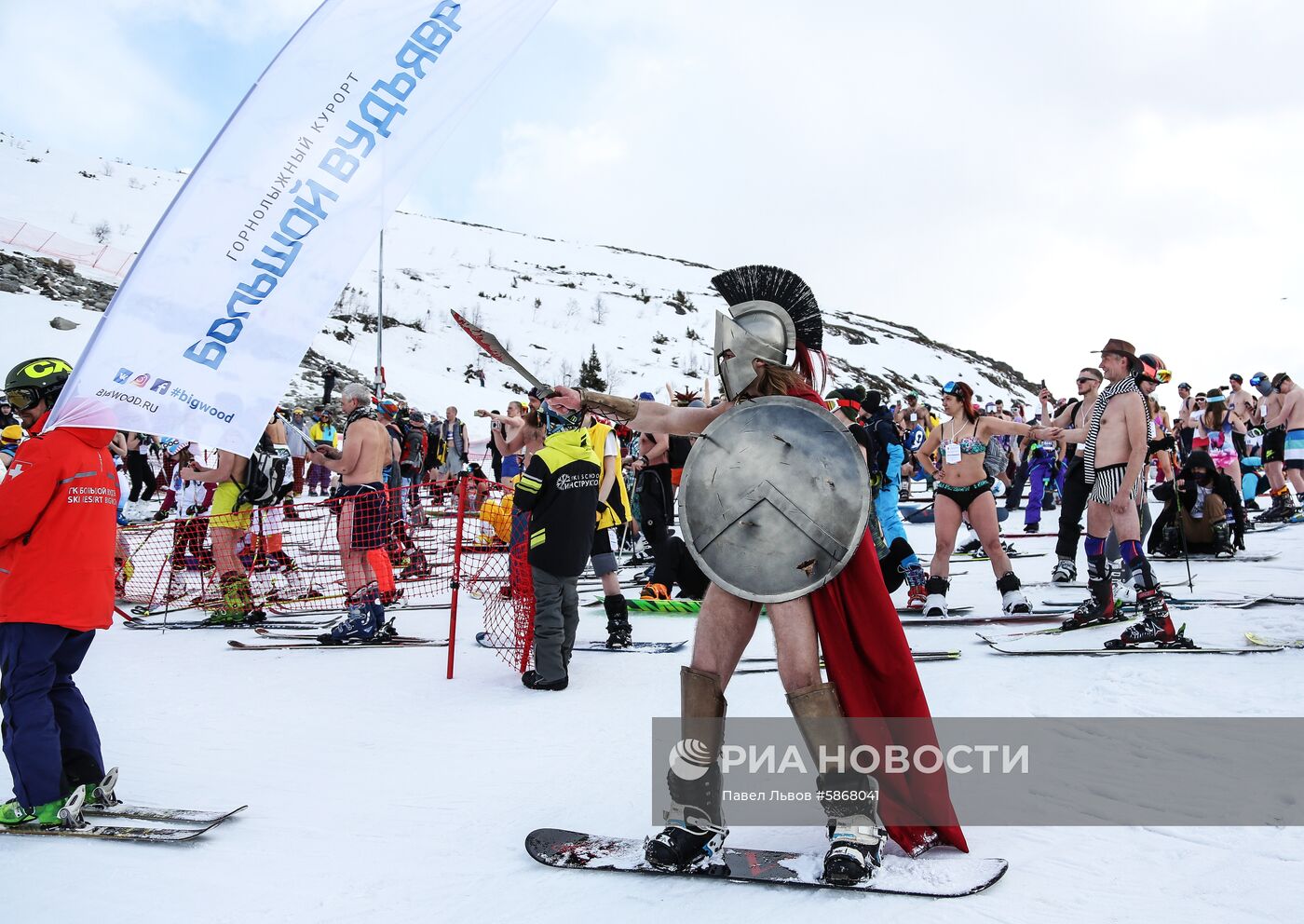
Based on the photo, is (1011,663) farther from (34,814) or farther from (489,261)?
(489,261)

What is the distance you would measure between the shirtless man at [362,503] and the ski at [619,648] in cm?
94

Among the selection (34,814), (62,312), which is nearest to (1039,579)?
(34,814)

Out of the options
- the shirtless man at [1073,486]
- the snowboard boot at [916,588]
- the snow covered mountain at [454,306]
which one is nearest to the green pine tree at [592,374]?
the snow covered mountain at [454,306]

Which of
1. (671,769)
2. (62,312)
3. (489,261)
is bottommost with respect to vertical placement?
(671,769)

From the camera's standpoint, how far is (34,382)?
3457 millimetres

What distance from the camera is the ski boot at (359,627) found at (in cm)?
699

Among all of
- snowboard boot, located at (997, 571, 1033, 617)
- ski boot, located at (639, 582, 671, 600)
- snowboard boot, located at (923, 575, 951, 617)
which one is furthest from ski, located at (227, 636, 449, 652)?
snowboard boot, located at (997, 571, 1033, 617)

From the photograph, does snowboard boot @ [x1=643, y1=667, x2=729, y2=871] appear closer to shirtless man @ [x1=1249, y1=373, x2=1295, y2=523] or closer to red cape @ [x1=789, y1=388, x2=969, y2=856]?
red cape @ [x1=789, y1=388, x2=969, y2=856]

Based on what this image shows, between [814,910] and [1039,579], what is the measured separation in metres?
7.15

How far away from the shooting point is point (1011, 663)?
5.31 meters

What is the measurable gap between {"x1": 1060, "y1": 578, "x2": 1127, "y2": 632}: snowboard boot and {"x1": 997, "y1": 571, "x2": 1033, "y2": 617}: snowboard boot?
527 millimetres

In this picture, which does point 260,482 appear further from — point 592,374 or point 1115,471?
point 592,374

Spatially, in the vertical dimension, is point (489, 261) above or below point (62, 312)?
above

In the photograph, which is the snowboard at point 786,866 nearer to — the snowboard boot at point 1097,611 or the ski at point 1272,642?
the ski at point 1272,642
